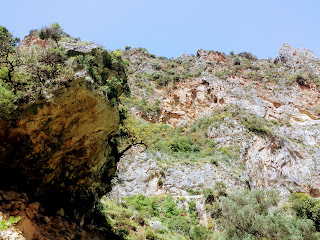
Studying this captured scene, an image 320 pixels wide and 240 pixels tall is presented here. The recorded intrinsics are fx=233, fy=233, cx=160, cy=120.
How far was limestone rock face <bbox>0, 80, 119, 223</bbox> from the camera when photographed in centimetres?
670

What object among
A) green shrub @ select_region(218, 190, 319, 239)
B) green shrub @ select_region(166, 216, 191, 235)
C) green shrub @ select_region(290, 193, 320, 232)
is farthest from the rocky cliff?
green shrub @ select_region(218, 190, 319, 239)

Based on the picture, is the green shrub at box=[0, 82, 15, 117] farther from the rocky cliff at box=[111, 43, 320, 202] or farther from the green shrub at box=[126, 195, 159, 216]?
the rocky cliff at box=[111, 43, 320, 202]

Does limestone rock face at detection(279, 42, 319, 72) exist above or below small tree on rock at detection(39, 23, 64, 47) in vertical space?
above

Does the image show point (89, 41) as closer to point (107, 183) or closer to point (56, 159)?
point (56, 159)

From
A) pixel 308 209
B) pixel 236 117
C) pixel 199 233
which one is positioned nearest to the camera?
Answer: pixel 308 209

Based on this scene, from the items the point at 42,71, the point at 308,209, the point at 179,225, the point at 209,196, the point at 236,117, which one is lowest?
the point at 179,225

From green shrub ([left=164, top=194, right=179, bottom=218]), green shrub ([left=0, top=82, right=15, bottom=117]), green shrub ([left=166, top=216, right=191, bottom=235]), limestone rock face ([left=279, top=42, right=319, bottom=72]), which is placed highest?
limestone rock face ([left=279, top=42, right=319, bottom=72])

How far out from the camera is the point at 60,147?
7.69 m

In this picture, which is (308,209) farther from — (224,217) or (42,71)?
(42,71)

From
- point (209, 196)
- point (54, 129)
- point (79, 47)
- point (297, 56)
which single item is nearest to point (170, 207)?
point (209, 196)

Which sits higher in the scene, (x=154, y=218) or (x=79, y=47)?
(x=79, y=47)

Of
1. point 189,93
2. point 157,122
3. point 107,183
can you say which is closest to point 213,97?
point 189,93

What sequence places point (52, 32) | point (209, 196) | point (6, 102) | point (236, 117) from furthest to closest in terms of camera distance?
point (236, 117)
point (209, 196)
point (52, 32)
point (6, 102)

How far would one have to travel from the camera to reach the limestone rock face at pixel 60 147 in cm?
670
